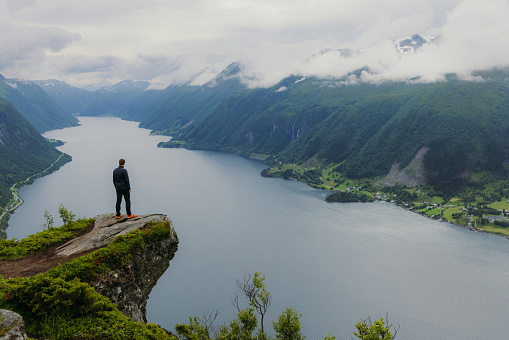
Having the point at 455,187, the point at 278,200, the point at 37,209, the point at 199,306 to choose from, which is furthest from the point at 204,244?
the point at 455,187

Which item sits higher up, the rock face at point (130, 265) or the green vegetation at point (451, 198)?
the rock face at point (130, 265)

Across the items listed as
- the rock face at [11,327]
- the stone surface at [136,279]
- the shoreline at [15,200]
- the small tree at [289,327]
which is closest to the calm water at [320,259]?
the shoreline at [15,200]

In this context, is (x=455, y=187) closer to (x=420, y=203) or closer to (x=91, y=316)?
(x=420, y=203)

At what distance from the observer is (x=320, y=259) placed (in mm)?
86625

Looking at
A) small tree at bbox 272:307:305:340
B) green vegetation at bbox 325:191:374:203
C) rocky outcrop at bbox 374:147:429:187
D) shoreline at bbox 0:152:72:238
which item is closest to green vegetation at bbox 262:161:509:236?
green vegetation at bbox 325:191:374:203

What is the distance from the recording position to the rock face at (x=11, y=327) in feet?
31.4

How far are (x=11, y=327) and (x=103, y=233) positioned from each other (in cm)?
770

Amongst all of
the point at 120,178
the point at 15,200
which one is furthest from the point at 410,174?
the point at 15,200

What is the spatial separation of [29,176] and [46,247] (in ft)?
678

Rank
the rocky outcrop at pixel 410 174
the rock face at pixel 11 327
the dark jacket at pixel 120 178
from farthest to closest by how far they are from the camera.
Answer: the rocky outcrop at pixel 410 174 → the dark jacket at pixel 120 178 → the rock face at pixel 11 327

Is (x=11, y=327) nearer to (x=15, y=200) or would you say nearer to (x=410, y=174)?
(x=15, y=200)

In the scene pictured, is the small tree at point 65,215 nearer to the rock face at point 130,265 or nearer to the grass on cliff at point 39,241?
the grass on cliff at point 39,241

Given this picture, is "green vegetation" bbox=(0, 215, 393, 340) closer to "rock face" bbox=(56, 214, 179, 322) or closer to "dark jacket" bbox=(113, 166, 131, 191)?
"rock face" bbox=(56, 214, 179, 322)

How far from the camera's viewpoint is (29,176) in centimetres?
18825
